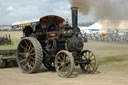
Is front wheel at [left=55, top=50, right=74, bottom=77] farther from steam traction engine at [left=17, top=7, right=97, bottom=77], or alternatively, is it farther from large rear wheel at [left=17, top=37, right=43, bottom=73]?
large rear wheel at [left=17, top=37, right=43, bottom=73]

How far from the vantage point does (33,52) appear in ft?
25.7

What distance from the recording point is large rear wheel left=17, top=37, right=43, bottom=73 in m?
7.31

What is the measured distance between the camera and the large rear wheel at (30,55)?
7.31m

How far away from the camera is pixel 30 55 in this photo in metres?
7.76

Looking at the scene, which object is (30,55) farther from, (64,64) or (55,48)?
(64,64)

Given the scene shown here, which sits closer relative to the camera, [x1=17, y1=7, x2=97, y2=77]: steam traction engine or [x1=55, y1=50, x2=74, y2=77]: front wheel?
[x1=55, y1=50, x2=74, y2=77]: front wheel

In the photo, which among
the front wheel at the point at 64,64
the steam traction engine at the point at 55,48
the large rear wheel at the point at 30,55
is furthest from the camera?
the large rear wheel at the point at 30,55

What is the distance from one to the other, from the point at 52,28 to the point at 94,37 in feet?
90.8

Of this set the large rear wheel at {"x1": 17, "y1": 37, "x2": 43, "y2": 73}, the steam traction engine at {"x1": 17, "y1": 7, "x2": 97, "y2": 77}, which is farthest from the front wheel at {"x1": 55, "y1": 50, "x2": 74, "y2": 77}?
the large rear wheel at {"x1": 17, "y1": 37, "x2": 43, "y2": 73}

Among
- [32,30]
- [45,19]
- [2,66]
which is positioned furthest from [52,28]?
[2,66]

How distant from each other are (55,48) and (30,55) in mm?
916

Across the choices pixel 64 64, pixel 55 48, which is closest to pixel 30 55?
pixel 55 48

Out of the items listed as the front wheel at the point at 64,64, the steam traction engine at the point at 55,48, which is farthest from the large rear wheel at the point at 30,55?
the front wheel at the point at 64,64

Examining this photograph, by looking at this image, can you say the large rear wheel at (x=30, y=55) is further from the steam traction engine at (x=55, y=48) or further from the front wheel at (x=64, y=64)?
the front wheel at (x=64, y=64)
